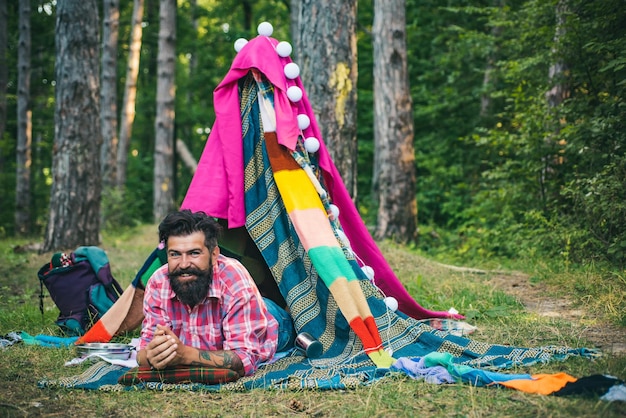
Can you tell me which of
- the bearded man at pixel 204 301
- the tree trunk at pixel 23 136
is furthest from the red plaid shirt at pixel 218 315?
the tree trunk at pixel 23 136

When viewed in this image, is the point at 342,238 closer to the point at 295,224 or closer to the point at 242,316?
the point at 295,224

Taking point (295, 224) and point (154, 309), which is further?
point (295, 224)

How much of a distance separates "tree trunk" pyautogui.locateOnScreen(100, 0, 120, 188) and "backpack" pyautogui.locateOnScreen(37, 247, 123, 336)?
8476 millimetres

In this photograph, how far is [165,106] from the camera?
1408 centimetres

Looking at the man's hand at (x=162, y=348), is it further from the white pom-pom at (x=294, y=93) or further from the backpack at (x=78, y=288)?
the white pom-pom at (x=294, y=93)

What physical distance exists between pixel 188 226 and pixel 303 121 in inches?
53.0

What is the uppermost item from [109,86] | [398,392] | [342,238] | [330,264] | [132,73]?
[132,73]

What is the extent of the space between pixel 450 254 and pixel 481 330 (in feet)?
16.3

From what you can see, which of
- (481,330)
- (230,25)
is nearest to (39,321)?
(481,330)

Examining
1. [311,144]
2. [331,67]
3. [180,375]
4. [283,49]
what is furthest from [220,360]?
[331,67]

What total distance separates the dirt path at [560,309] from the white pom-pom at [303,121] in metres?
2.42

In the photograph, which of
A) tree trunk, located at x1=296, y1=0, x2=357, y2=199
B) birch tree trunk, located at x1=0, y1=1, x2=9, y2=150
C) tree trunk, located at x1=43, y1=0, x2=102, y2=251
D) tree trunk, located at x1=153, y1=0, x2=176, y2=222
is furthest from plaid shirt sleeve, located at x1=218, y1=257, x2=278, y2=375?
tree trunk, located at x1=153, y1=0, x2=176, y2=222

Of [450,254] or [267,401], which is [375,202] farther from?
[267,401]

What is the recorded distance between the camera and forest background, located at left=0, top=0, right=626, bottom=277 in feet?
20.7
